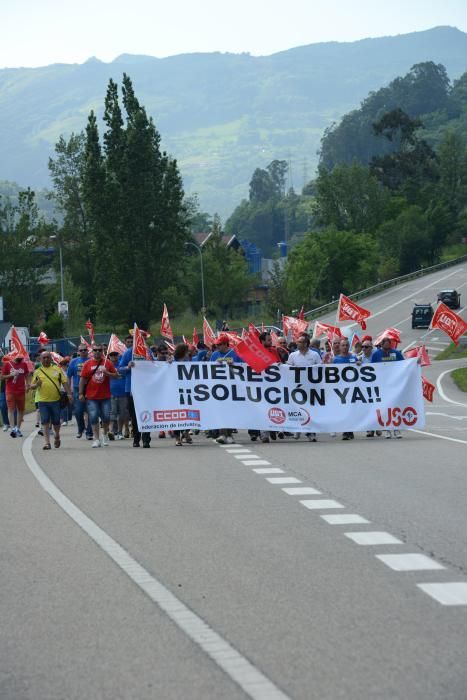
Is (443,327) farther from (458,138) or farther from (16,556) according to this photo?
(458,138)

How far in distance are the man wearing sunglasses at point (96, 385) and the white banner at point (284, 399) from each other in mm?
472

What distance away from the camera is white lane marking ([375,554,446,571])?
29.9 feet

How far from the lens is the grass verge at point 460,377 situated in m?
50.0

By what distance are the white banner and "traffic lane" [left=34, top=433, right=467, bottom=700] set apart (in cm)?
682

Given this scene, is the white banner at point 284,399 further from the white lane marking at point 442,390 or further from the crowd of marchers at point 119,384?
the white lane marking at point 442,390

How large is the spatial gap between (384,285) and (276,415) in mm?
99828

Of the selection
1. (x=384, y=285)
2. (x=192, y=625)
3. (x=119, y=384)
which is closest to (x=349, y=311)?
(x=119, y=384)

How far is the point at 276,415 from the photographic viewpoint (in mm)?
22406

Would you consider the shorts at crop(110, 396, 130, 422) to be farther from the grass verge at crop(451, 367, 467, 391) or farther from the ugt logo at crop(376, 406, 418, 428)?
the grass verge at crop(451, 367, 467, 391)

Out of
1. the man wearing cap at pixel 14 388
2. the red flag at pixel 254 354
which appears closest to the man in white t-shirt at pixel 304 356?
the red flag at pixel 254 354

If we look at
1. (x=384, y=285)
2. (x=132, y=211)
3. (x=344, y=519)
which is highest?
(x=132, y=211)

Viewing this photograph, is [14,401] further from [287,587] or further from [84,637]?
[84,637]

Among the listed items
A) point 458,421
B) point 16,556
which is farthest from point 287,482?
point 458,421

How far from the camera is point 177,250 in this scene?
84.2 m
